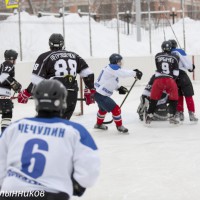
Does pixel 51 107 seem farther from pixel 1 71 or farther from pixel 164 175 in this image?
pixel 1 71

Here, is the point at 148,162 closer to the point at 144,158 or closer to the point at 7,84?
the point at 144,158

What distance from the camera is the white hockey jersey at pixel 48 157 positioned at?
2242 mm

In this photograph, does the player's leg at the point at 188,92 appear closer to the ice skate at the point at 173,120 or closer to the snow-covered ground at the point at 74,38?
the ice skate at the point at 173,120

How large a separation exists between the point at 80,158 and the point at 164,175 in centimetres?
245

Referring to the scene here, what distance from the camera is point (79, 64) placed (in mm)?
5441

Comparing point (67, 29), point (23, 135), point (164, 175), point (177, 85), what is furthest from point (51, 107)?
point (67, 29)

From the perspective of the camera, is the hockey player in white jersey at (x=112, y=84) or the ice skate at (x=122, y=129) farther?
the ice skate at (x=122, y=129)

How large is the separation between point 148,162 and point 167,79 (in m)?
2.42

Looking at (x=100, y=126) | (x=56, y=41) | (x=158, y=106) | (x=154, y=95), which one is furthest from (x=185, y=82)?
(x=56, y=41)

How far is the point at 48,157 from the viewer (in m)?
2.25

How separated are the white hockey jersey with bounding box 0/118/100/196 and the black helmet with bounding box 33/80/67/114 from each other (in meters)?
0.06

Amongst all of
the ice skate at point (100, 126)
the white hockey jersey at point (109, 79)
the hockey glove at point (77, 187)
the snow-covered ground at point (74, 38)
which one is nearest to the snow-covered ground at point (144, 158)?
the ice skate at point (100, 126)

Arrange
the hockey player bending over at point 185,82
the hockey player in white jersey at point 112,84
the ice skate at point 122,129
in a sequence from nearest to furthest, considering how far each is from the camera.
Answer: the hockey player in white jersey at point 112,84 → the ice skate at point 122,129 → the hockey player bending over at point 185,82

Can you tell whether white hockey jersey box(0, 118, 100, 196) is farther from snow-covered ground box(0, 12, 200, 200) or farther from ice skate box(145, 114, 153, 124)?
ice skate box(145, 114, 153, 124)
